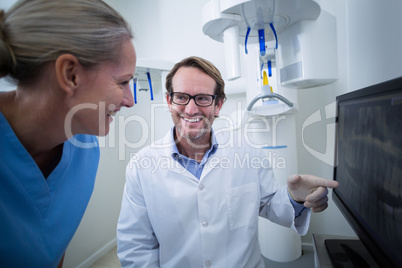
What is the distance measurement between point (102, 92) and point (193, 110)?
1.61 ft

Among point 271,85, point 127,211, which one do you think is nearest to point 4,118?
point 127,211

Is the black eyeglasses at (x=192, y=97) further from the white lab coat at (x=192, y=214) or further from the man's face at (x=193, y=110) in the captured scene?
the white lab coat at (x=192, y=214)

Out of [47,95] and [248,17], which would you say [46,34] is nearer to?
[47,95]

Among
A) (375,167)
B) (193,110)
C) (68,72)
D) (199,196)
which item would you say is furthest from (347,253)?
(68,72)

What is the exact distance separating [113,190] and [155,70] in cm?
119

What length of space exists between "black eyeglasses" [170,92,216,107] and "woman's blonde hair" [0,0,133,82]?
1.69ft

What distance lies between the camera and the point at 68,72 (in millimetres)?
518

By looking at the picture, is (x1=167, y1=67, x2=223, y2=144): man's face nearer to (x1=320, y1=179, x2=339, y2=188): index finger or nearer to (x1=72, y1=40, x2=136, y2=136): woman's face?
(x1=72, y1=40, x2=136, y2=136): woman's face

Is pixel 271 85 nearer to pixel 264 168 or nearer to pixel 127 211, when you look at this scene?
pixel 264 168

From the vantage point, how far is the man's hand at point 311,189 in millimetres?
721

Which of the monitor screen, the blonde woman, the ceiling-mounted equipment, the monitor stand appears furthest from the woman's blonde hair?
the monitor stand

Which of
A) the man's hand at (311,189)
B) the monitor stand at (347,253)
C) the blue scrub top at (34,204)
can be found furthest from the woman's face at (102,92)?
the monitor stand at (347,253)

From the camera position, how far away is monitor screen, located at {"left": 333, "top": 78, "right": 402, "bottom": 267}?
1.51 feet

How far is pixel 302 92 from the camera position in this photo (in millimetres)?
1566
